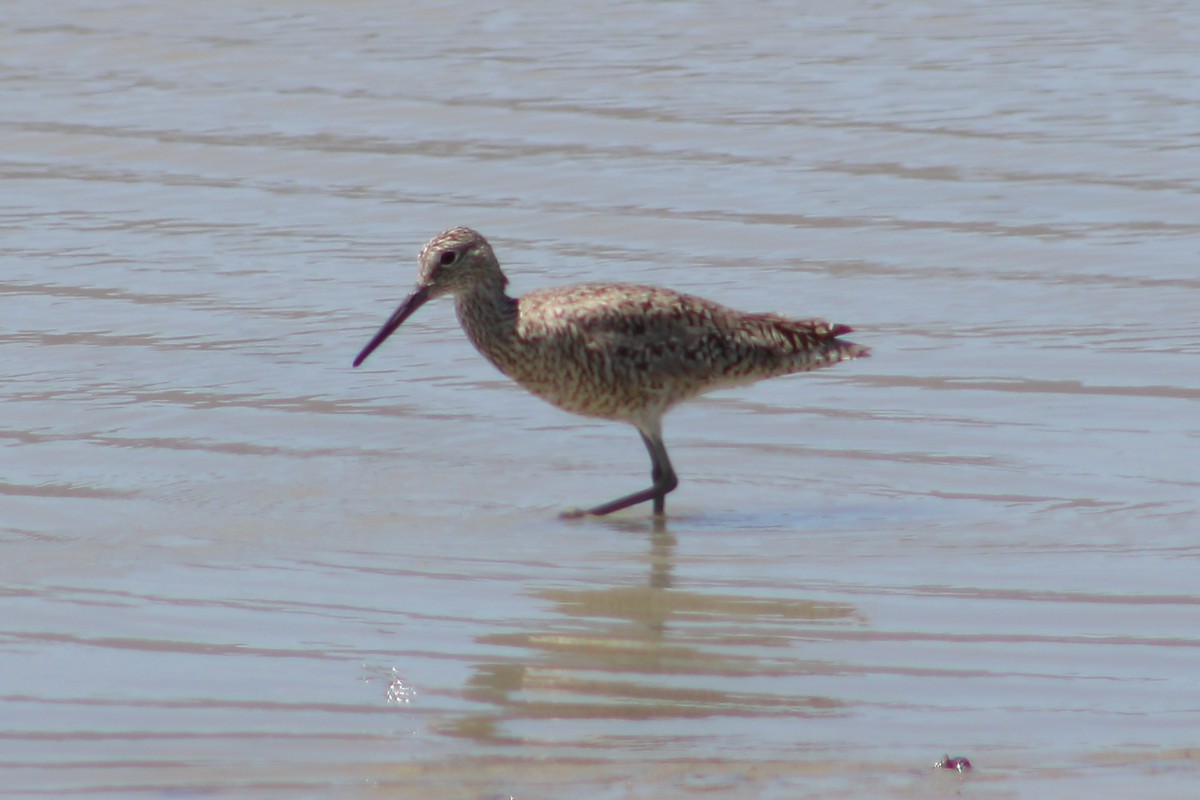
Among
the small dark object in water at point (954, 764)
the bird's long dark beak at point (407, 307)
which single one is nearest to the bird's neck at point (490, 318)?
the bird's long dark beak at point (407, 307)

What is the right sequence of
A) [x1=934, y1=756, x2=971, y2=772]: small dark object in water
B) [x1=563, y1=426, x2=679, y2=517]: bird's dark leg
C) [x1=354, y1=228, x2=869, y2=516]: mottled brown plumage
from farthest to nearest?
1. [x1=354, y1=228, x2=869, y2=516]: mottled brown plumage
2. [x1=563, y1=426, x2=679, y2=517]: bird's dark leg
3. [x1=934, y1=756, x2=971, y2=772]: small dark object in water

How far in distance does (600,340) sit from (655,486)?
0.55 metres

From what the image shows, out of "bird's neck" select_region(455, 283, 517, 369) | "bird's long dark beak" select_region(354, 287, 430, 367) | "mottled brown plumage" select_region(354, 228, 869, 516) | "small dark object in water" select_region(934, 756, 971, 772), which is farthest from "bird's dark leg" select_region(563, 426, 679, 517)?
"small dark object in water" select_region(934, 756, 971, 772)

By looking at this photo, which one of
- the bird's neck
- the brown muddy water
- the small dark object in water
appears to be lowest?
the brown muddy water

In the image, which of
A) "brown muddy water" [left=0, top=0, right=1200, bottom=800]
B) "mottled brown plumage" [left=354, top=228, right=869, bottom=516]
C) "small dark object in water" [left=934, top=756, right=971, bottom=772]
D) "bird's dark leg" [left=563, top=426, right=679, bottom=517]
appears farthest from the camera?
"mottled brown plumage" [left=354, top=228, right=869, bottom=516]

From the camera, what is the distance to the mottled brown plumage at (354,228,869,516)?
7.83 metres

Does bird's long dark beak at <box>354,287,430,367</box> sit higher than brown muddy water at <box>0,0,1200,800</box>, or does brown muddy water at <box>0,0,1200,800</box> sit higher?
bird's long dark beak at <box>354,287,430,367</box>

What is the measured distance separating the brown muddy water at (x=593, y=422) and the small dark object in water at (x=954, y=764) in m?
0.03

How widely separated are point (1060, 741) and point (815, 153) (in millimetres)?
7943

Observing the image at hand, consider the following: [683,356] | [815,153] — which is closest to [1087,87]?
Answer: [815,153]

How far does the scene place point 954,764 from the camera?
4.86 meters

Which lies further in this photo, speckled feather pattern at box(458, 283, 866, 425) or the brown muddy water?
speckled feather pattern at box(458, 283, 866, 425)

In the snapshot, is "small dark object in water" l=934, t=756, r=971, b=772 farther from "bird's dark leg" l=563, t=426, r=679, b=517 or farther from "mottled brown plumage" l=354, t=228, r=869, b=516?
"mottled brown plumage" l=354, t=228, r=869, b=516

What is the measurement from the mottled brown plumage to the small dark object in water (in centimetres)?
288
